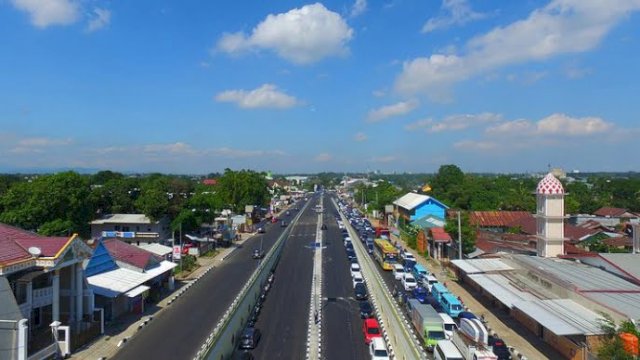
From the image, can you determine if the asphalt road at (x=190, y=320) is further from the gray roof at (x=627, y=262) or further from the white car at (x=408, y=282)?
the gray roof at (x=627, y=262)

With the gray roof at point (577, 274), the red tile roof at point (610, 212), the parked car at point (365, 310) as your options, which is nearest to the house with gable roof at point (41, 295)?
the parked car at point (365, 310)

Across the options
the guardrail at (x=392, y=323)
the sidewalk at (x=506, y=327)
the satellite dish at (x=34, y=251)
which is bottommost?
the guardrail at (x=392, y=323)

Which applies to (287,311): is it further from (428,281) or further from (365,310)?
(428,281)

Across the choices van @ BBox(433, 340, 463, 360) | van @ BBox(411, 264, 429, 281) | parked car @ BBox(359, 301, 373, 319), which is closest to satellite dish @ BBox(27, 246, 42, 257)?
parked car @ BBox(359, 301, 373, 319)

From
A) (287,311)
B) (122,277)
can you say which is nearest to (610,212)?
(287,311)

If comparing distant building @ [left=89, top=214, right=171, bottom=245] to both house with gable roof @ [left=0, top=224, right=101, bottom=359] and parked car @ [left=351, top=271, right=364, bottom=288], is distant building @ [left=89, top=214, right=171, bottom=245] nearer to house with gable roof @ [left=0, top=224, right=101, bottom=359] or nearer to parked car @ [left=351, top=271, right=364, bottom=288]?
parked car @ [left=351, top=271, right=364, bottom=288]

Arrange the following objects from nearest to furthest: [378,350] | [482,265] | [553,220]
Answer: [378,350], [482,265], [553,220]
